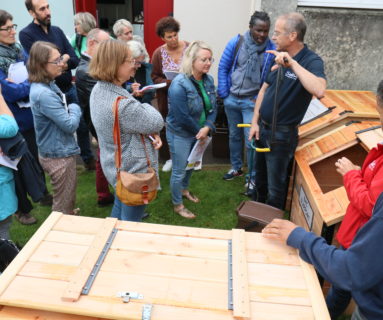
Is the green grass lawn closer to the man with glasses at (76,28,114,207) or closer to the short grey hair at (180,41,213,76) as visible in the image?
the man with glasses at (76,28,114,207)

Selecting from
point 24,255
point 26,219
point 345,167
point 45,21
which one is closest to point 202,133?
point 345,167

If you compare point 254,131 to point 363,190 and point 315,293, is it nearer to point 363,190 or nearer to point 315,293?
point 363,190

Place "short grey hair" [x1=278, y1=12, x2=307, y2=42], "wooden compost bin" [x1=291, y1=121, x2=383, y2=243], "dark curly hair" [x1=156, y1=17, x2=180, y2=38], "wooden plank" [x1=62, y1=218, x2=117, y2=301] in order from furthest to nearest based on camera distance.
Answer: "dark curly hair" [x1=156, y1=17, x2=180, y2=38]
"short grey hair" [x1=278, y1=12, x2=307, y2=42]
"wooden compost bin" [x1=291, y1=121, x2=383, y2=243]
"wooden plank" [x1=62, y1=218, x2=117, y2=301]

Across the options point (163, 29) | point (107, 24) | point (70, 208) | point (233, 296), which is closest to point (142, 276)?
point (233, 296)

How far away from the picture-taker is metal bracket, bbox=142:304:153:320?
1.66 m

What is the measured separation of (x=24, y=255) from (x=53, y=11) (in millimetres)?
7363

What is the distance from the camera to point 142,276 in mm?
1916

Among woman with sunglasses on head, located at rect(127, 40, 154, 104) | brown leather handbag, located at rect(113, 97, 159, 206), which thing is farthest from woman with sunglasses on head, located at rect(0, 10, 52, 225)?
brown leather handbag, located at rect(113, 97, 159, 206)

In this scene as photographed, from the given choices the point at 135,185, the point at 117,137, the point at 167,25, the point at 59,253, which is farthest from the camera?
the point at 167,25

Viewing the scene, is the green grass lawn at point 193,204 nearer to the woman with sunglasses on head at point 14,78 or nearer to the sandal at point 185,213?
the sandal at point 185,213

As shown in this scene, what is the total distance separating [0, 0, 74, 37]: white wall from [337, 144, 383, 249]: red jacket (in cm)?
753

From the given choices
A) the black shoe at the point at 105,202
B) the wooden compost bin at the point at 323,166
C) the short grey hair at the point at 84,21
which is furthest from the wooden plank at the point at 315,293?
the short grey hair at the point at 84,21

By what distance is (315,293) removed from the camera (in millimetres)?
1855

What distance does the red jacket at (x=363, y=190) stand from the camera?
79.9 inches
